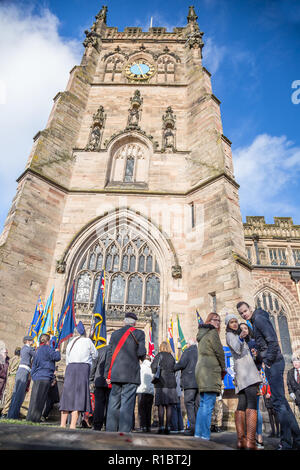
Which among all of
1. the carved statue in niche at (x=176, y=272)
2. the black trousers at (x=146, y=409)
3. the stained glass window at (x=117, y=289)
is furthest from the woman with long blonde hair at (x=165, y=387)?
the stained glass window at (x=117, y=289)

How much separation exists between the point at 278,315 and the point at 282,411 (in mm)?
14809

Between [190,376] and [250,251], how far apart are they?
1577 centimetres

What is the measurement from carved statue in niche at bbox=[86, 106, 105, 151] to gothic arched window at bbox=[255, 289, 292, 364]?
12.1 metres

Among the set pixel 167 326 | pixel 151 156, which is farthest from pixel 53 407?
pixel 151 156

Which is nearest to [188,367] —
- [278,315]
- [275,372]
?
[275,372]

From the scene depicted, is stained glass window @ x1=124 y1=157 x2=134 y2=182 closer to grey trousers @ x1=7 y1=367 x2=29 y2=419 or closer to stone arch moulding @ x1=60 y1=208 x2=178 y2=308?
stone arch moulding @ x1=60 y1=208 x2=178 y2=308

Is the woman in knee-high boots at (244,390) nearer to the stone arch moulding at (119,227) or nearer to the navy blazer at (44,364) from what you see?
the navy blazer at (44,364)

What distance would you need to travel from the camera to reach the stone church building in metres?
8.92

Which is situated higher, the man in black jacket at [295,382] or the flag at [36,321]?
the flag at [36,321]

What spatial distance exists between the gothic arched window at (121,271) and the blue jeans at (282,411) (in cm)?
647

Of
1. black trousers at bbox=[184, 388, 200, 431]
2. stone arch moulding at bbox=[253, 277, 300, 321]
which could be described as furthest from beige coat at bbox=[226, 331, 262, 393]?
stone arch moulding at bbox=[253, 277, 300, 321]

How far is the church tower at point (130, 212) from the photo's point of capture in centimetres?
891

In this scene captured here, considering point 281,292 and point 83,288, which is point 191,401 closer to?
point 83,288

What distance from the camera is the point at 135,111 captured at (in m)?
14.5
